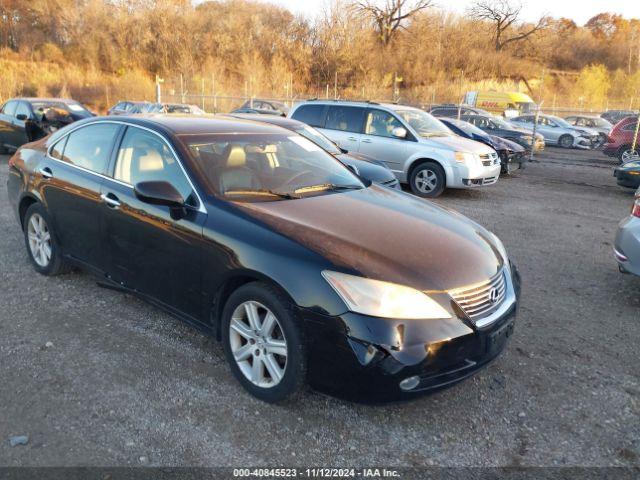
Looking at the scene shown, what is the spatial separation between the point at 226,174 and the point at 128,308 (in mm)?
1566

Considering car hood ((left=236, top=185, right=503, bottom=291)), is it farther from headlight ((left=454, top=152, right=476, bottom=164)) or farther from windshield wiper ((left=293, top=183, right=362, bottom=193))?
headlight ((left=454, top=152, right=476, bottom=164))

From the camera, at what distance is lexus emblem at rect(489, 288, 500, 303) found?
3074mm

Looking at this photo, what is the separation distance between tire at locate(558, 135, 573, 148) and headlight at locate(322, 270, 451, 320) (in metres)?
22.0

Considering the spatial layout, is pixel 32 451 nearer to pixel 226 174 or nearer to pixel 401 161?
pixel 226 174

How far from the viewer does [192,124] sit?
162 inches

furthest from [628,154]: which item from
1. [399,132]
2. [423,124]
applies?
[399,132]

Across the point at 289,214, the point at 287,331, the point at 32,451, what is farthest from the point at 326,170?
the point at 32,451

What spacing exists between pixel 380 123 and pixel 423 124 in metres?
0.96

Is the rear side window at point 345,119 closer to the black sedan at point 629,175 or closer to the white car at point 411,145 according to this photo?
the white car at point 411,145

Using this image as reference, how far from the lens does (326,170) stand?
433cm

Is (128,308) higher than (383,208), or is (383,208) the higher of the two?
(383,208)

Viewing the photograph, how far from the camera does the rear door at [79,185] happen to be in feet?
13.6

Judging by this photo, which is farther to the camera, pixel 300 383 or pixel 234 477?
pixel 300 383

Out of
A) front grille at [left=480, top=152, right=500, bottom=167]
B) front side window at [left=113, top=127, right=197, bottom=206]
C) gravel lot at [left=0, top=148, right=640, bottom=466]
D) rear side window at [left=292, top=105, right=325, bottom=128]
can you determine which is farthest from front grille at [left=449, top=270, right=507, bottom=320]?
rear side window at [left=292, top=105, right=325, bottom=128]
